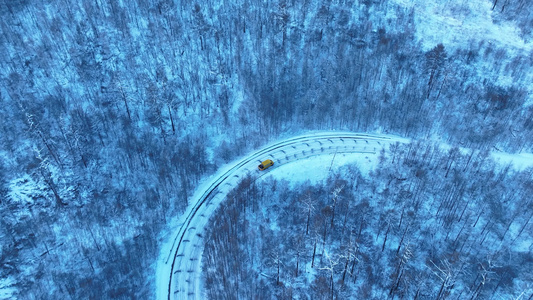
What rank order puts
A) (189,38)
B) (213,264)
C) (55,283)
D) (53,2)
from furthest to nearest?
1. (189,38)
2. (53,2)
3. (213,264)
4. (55,283)

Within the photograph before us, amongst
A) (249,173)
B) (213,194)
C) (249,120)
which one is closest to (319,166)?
(249,173)

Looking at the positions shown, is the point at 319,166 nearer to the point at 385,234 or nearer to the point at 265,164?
the point at 265,164

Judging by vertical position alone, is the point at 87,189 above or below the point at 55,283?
above

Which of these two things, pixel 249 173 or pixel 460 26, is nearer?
pixel 249 173

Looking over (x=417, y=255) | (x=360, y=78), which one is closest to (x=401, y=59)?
(x=360, y=78)

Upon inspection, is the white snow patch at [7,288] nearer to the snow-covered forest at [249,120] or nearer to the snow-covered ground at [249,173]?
the snow-covered forest at [249,120]

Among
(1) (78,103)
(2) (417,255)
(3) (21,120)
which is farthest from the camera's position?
(1) (78,103)

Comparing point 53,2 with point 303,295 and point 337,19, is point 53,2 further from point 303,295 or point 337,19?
point 303,295
